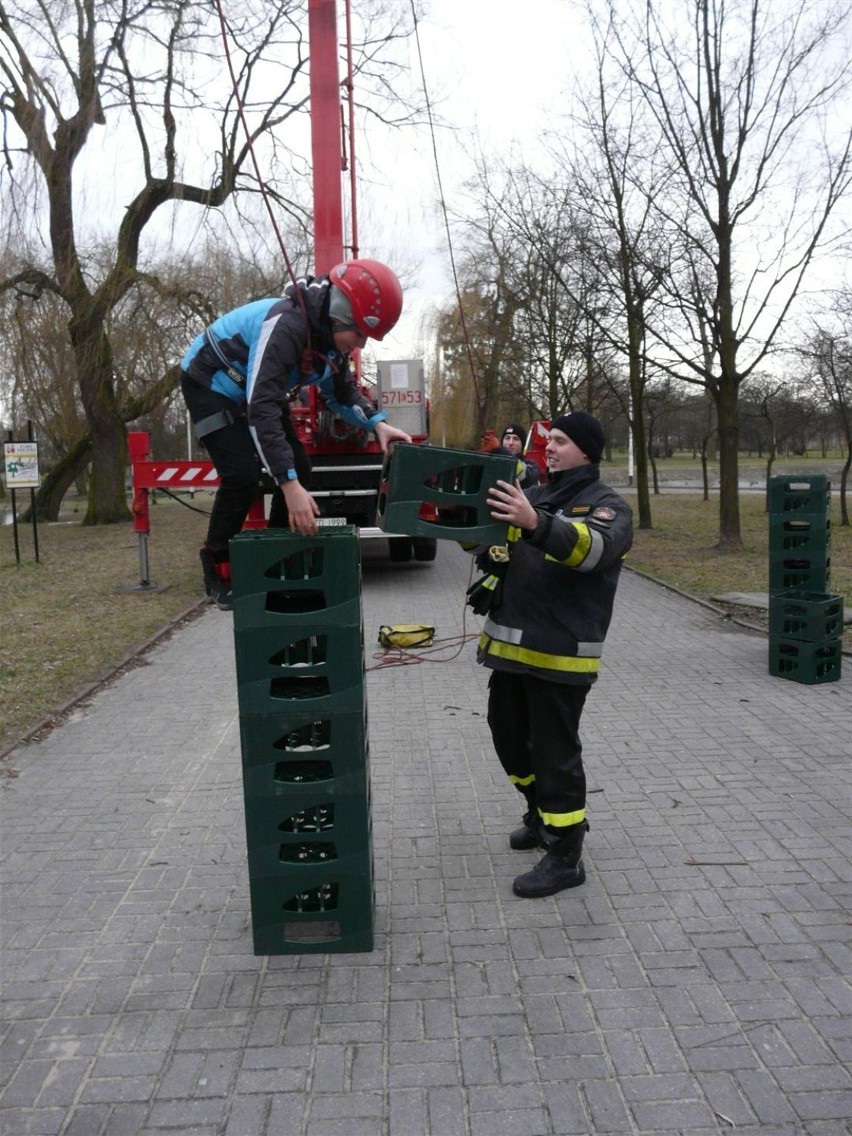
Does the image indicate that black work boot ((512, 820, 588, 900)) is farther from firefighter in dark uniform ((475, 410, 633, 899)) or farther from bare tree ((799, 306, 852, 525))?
bare tree ((799, 306, 852, 525))

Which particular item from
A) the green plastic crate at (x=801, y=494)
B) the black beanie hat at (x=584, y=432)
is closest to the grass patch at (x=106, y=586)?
the green plastic crate at (x=801, y=494)

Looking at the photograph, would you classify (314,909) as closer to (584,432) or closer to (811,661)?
(584,432)

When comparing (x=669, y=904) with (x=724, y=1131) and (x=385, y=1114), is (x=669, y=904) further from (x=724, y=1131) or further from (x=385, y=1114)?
(x=385, y=1114)

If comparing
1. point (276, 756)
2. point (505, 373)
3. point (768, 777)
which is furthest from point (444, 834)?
point (505, 373)

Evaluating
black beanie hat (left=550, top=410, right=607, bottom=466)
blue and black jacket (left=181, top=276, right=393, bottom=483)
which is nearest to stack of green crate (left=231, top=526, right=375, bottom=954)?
blue and black jacket (left=181, top=276, right=393, bottom=483)

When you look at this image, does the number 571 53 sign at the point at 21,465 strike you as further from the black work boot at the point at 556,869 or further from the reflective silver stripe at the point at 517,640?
the black work boot at the point at 556,869

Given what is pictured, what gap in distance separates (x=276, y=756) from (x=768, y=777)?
10.3ft

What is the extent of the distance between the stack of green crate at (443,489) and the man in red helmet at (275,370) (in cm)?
31

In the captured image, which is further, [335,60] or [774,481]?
[335,60]

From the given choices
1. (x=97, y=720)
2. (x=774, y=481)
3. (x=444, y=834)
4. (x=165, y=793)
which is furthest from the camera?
(x=774, y=481)

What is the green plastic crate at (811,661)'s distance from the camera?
7512 mm

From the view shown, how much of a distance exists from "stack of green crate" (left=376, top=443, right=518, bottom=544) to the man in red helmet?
0.31 meters

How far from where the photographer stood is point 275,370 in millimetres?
3541

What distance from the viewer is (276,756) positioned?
3410mm
